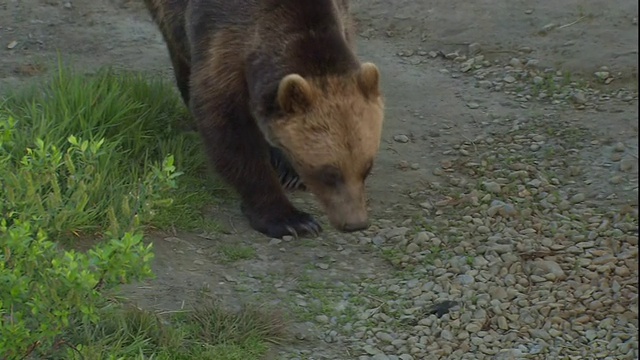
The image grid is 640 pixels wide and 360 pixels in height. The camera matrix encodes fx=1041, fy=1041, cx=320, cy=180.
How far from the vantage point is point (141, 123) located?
578 centimetres

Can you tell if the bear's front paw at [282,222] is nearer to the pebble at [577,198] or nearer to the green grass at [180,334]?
the green grass at [180,334]

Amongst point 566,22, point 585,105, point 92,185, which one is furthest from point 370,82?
point 566,22

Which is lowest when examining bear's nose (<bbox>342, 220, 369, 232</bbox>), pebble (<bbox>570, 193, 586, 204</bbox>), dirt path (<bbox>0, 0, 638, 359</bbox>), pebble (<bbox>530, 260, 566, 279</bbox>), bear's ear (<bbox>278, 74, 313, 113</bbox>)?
dirt path (<bbox>0, 0, 638, 359</bbox>)

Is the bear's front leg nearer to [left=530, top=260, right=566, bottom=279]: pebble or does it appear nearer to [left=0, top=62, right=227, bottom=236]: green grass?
[left=0, top=62, right=227, bottom=236]: green grass

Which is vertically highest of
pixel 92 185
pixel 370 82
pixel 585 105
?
pixel 370 82

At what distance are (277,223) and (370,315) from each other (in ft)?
3.21

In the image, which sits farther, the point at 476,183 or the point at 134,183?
the point at 476,183

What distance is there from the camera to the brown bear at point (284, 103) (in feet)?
15.5

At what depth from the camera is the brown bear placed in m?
4.71

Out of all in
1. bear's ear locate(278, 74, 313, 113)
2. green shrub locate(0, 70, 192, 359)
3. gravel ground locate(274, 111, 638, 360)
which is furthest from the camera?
bear's ear locate(278, 74, 313, 113)

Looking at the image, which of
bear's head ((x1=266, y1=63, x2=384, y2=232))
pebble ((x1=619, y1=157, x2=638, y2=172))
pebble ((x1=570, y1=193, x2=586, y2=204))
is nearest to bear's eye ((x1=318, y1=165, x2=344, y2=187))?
bear's head ((x1=266, y1=63, x2=384, y2=232))

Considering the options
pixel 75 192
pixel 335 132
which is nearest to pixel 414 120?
pixel 335 132

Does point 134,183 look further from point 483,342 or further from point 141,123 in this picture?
point 483,342

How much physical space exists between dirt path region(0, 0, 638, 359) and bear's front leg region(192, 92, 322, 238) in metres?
0.11
